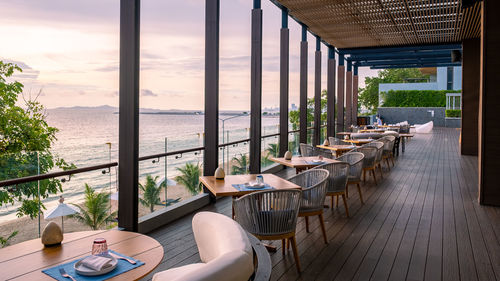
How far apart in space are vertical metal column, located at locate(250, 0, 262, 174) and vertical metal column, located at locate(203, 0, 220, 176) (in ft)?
5.57

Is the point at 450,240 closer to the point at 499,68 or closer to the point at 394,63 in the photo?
the point at 499,68

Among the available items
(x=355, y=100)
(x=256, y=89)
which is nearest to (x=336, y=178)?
(x=256, y=89)

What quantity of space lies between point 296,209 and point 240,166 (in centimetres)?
389

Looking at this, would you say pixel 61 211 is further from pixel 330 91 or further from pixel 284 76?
pixel 330 91

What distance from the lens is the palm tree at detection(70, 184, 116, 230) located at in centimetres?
467

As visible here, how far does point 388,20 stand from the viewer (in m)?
10.1

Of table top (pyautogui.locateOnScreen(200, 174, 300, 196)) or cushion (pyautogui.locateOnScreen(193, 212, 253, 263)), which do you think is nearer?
cushion (pyautogui.locateOnScreen(193, 212, 253, 263))

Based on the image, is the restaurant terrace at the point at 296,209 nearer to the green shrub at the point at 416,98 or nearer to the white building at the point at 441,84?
the green shrub at the point at 416,98

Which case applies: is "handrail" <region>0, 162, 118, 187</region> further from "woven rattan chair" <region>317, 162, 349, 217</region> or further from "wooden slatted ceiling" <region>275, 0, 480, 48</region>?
"wooden slatted ceiling" <region>275, 0, 480, 48</region>

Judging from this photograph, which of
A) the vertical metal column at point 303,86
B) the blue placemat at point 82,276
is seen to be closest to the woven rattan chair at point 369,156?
the vertical metal column at point 303,86

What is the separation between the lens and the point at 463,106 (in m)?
11.4

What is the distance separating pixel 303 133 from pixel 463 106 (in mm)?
5416

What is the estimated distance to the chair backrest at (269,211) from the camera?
3.14 meters

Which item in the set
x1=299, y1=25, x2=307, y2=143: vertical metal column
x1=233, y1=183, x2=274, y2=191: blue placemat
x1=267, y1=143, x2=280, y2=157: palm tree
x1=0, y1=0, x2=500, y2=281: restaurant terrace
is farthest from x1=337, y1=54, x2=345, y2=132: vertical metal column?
x1=233, y1=183, x2=274, y2=191: blue placemat
